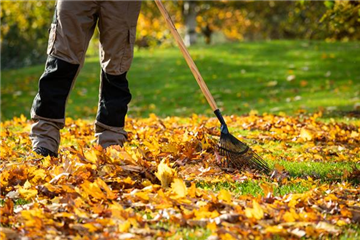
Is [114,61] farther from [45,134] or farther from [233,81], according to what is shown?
[233,81]

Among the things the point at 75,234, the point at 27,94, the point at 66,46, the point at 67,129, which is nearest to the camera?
the point at 75,234

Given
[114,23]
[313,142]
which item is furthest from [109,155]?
[313,142]

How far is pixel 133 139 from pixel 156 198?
2.21m

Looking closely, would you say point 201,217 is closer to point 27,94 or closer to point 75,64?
→ point 75,64

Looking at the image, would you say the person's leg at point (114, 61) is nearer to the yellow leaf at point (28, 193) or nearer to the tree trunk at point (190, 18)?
the yellow leaf at point (28, 193)

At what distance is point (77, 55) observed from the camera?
3.83 metres

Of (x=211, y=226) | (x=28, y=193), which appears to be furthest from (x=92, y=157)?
(x=211, y=226)

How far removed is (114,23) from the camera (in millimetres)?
3854

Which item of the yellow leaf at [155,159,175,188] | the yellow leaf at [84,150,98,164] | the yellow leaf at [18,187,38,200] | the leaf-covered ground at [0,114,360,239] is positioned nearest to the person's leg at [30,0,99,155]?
the leaf-covered ground at [0,114,360,239]

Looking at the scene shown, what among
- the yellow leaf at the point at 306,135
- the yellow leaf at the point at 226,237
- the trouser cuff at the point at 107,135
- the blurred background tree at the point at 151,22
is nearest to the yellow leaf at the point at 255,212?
the yellow leaf at the point at 226,237

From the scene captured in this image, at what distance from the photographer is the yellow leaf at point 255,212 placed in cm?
256

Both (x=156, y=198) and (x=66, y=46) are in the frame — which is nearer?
(x=156, y=198)

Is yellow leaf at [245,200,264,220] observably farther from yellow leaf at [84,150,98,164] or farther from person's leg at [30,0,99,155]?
person's leg at [30,0,99,155]

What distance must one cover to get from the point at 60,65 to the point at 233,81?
30.7 feet
